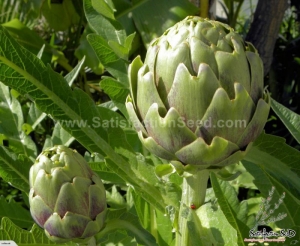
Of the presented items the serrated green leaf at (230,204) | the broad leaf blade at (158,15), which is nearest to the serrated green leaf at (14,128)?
the serrated green leaf at (230,204)

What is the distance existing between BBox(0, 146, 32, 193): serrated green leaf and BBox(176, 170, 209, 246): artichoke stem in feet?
0.85

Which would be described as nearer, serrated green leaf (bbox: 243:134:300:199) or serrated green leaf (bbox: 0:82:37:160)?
serrated green leaf (bbox: 243:134:300:199)

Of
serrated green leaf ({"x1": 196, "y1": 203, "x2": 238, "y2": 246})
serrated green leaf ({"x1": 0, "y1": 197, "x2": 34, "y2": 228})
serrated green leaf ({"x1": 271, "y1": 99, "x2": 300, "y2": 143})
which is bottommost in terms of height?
serrated green leaf ({"x1": 0, "y1": 197, "x2": 34, "y2": 228})

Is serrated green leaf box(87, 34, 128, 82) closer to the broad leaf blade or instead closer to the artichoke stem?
the artichoke stem

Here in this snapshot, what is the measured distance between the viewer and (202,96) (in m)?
0.43

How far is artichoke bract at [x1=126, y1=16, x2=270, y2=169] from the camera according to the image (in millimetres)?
428

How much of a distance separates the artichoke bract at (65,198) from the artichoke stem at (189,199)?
0.32 ft

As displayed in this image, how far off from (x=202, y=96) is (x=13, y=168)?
35 centimetres

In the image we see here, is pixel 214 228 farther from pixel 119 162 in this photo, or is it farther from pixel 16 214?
pixel 16 214

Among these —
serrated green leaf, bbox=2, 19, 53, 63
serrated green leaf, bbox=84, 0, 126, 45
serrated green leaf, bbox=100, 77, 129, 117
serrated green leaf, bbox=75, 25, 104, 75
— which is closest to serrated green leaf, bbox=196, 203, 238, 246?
serrated green leaf, bbox=100, 77, 129, 117

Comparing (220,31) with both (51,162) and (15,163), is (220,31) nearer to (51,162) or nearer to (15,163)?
(51,162)

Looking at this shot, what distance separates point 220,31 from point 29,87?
0.26 metres

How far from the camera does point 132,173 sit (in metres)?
0.59

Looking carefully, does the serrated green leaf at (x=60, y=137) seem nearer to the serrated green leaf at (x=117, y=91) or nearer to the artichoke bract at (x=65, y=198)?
the serrated green leaf at (x=117, y=91)
